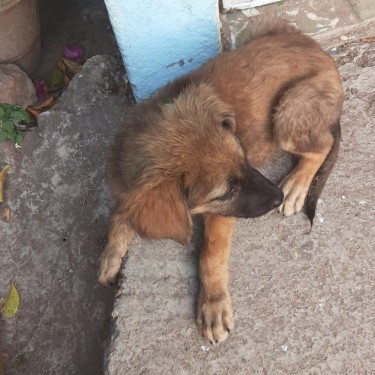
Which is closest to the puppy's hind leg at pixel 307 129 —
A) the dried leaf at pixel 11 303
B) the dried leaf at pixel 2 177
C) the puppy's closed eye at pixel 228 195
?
the puppy's closed eye at pixel 228 195

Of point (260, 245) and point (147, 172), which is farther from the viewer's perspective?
point (260, 245)

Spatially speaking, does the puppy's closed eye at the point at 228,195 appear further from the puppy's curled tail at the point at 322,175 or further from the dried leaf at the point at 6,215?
the dried leaf at the point at 6,215

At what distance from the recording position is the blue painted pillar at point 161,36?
3.23 metres

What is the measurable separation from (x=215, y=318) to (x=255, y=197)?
672 mm

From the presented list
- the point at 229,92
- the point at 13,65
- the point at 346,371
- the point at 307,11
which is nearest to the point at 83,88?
the point at 13,65

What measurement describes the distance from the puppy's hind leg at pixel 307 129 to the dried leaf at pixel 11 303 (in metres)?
1.85

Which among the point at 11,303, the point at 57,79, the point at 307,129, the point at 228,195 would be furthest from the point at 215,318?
the point at 57,79

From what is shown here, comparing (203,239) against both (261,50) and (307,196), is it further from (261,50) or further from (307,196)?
(261,50)

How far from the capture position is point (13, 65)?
173 inches

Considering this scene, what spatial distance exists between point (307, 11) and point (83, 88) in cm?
177

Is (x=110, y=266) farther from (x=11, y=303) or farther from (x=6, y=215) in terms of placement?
(x=6, y=215)

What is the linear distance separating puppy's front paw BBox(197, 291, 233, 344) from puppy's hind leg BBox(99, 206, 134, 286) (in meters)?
0.60

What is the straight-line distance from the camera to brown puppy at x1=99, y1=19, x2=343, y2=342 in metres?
2.49

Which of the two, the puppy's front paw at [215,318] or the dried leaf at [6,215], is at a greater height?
the dried leaf at [6,215]
